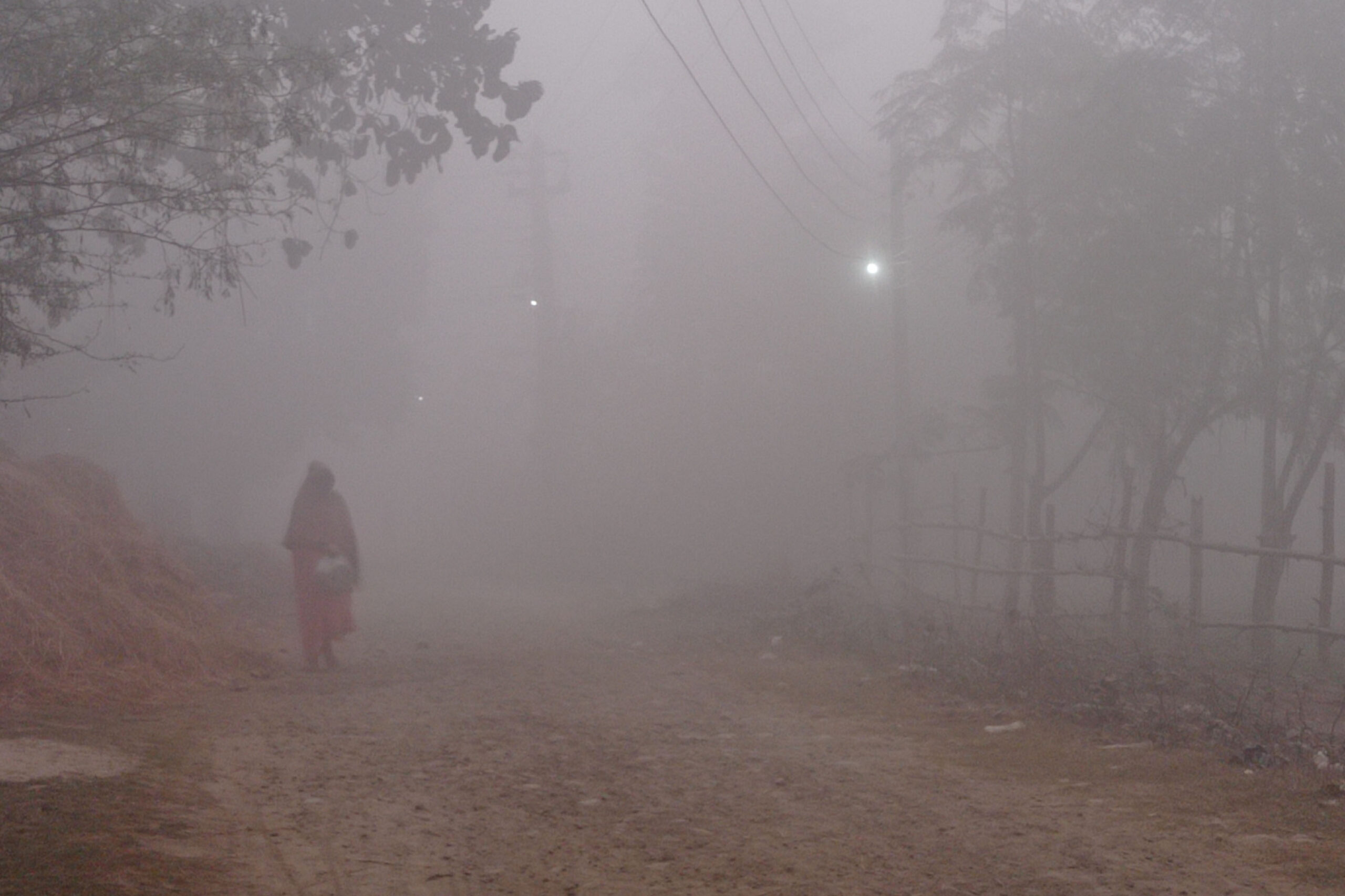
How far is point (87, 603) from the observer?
901cm

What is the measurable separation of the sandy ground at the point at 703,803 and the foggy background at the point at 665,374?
49.3 ft

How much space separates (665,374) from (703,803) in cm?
2894

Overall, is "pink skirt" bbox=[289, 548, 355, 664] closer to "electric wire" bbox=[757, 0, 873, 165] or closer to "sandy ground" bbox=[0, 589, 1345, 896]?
"sandy ground" bbox=[0, 589, 1345, 896]

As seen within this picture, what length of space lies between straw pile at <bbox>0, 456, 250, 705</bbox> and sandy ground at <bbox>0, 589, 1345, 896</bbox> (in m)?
0.81

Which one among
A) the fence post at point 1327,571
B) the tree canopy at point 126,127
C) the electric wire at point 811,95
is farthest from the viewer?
the electric wire at point 811,95

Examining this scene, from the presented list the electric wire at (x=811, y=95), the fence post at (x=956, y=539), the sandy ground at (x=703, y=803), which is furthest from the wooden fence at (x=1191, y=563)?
the electric wire at (x=811, y=95)

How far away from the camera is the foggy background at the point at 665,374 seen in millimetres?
28844

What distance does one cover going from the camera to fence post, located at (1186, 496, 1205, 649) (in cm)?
1230

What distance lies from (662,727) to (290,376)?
26.8 m

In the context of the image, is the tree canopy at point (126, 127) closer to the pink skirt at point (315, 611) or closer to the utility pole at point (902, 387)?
the pink skirt at point (315, 611)

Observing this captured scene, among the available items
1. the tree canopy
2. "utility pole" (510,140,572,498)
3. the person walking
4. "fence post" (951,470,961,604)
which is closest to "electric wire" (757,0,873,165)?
"utility pole" (510,140,572,498)

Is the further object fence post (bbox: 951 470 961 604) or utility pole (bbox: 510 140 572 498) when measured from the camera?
utility pole (bbox: 510 140 572 498)

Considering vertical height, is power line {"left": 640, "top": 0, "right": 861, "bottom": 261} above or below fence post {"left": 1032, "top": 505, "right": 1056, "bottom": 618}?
Answer: above

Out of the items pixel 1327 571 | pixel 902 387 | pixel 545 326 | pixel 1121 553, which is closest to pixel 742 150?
pixel 902 387
